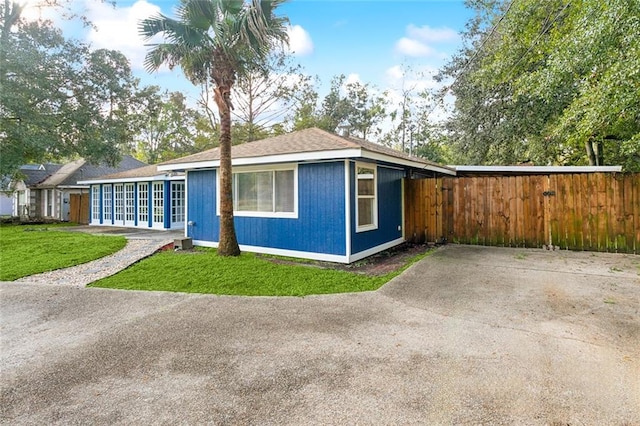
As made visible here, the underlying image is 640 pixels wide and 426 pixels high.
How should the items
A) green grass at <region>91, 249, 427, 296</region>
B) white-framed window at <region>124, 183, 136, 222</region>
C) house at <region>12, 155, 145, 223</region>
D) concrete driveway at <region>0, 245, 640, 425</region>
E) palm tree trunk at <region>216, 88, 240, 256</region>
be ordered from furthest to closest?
house at <region>12, 155, 145, 223</region> < white-framed window at <region>124, 183, 136, 222</region> < palm tree trunk at <region>216, 88, 240, 256</region> < green grass at <region>91, 249, 427, 296</region> < concrete driveway at <region>0, 245, 640, 425</region>

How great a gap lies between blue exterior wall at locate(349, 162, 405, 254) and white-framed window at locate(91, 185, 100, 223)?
15.6 m

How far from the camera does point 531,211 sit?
854 centimetres

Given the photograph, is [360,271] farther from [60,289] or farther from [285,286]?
[60,289]

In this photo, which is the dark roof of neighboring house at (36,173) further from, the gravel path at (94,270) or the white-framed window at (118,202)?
the gravel path at (94,270)

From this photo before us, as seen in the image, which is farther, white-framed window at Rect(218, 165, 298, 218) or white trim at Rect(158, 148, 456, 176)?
white-framed window at Rect(218, 165, 298, 218)

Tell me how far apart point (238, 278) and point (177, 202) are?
1017 cm

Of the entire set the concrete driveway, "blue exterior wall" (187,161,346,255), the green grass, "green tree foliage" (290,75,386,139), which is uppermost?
"green tree foliage" (290,75,386,139)

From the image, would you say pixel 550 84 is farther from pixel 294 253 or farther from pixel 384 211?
pixel 294 253

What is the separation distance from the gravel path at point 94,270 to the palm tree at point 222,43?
2188mm

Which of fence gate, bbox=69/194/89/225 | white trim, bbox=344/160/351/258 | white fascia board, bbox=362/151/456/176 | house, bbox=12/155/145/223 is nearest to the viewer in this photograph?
white fascia board, bbox=362/151/456/176

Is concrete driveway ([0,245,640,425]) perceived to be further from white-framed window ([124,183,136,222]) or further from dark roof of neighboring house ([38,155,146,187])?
dark roof of neighboring house ([38,155,146,187])

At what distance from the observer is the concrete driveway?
2299 millimetres

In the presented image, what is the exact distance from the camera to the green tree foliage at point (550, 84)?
5.90m

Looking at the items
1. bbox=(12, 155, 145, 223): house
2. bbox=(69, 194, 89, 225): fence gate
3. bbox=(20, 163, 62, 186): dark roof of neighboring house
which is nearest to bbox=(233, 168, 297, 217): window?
bbox=(12, 155, 145, 223): house
